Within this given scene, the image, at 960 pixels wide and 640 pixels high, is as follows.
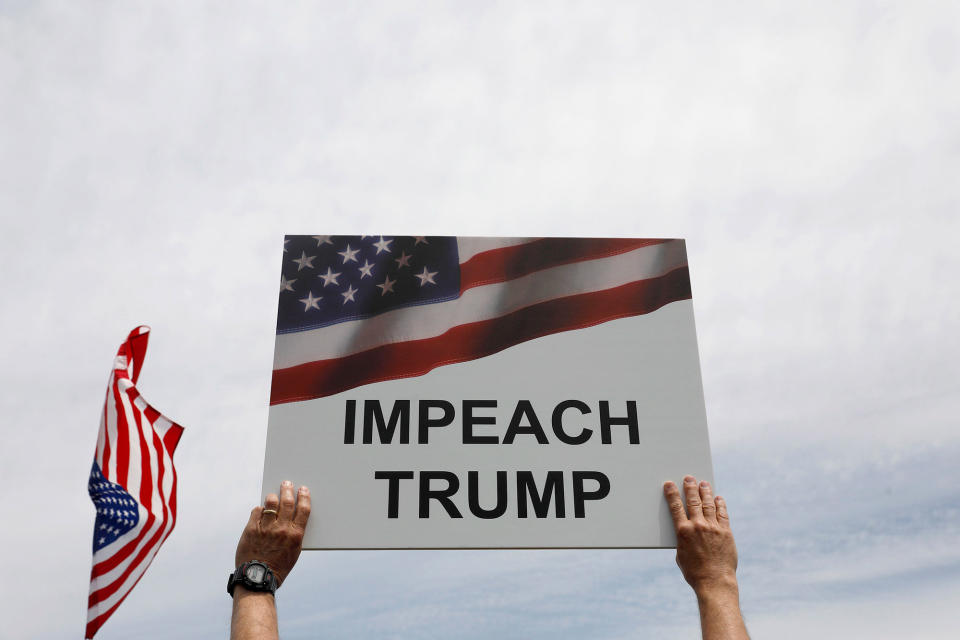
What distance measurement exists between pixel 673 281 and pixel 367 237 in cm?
283

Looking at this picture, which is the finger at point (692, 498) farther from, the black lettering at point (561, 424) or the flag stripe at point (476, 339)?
the flag stripe at point (476, 339)

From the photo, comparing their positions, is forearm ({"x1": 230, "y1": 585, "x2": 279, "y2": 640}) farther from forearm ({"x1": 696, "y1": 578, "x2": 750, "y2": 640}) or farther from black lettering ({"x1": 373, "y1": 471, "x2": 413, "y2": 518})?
forearm ({"x1": 696, "y1": 578, "x2": 750, "y2": 640})

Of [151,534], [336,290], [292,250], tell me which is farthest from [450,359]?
[151,534]

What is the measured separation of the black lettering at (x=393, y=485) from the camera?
239 inches

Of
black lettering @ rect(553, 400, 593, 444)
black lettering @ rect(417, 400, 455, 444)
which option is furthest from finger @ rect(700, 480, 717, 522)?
black lettering @ rect(417, 400, 455, 444)

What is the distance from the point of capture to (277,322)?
6727 mm

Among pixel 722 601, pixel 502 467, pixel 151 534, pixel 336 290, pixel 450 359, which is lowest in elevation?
pixel 722 601

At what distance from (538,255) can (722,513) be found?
279cm

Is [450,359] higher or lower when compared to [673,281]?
lower

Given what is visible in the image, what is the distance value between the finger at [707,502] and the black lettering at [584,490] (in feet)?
2.40

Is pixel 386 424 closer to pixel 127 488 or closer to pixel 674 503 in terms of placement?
pixel 127 488

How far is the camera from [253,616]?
194 inches

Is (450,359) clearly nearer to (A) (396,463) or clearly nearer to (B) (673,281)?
(A) (396,463)

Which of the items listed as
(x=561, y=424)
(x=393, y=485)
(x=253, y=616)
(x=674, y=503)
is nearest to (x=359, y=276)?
(x=393, y=485)
